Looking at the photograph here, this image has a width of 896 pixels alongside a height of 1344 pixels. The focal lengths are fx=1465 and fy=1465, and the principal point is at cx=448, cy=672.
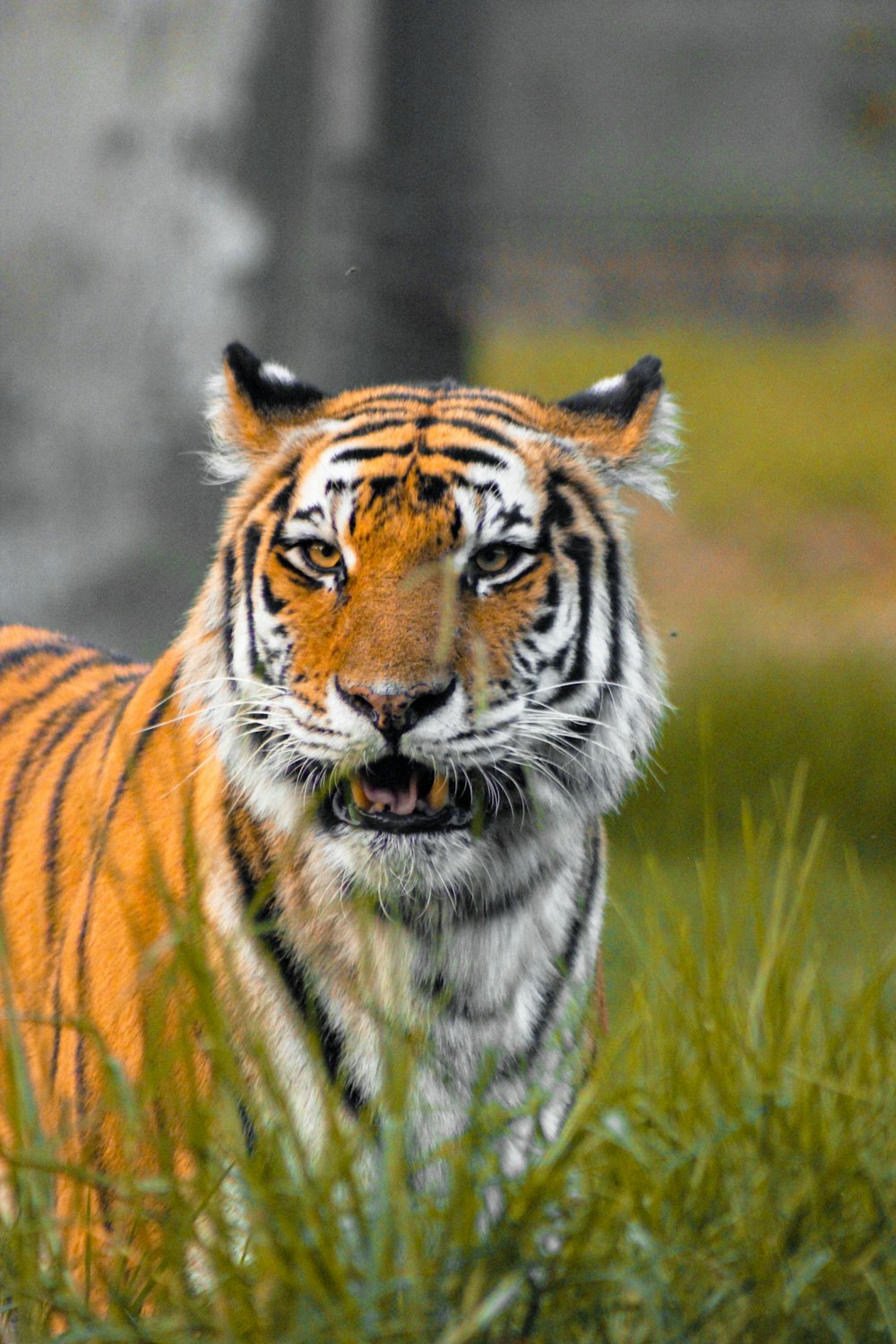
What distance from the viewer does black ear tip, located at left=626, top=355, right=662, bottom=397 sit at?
6.49ft

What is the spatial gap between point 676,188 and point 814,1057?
5.07 metres

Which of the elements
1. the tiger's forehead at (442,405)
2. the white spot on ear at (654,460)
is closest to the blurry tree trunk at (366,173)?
the tiger's forehead at (442,405)

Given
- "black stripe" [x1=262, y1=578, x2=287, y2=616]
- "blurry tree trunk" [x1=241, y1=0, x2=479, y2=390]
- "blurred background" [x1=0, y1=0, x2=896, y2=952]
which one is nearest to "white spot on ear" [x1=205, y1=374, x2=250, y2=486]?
"black stripe" [x1=262, y1=578, x2=287, y2=616]

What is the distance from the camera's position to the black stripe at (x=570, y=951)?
1.78 m

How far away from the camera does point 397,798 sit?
1652mm

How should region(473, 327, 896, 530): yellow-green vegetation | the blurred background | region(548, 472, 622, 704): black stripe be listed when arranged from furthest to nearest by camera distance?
1. region(473, 327, 896, 530): yellow-green vegetation
2. the blurred background
3. region(548, 472, 622, 704): black stripe

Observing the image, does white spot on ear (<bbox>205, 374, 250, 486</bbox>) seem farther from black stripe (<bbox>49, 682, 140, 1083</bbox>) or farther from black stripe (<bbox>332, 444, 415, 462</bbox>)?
black stripe (<bbox>49, 682, 140, 1083</bbox>)

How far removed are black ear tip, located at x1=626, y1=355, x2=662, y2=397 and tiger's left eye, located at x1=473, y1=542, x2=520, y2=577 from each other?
358 millimetres

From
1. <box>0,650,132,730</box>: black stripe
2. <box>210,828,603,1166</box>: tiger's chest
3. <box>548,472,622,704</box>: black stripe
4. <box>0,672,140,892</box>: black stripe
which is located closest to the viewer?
<box>210,828,603,1166</box>: tiger's chest

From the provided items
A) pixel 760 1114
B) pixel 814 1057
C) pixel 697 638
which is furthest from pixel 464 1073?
pixel 697 638

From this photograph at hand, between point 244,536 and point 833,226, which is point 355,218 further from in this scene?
point 833,226

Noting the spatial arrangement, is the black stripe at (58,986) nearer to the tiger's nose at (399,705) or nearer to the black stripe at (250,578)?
the black stripe at (250,578)

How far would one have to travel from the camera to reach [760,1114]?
4.23 ft

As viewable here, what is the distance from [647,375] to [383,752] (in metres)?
0.72
